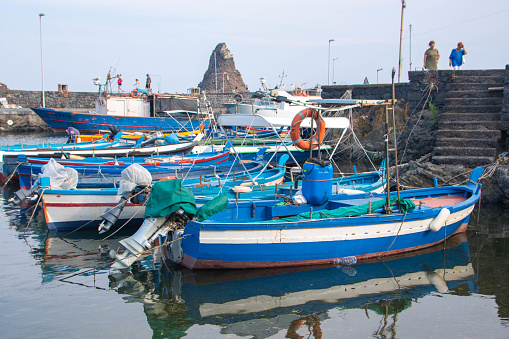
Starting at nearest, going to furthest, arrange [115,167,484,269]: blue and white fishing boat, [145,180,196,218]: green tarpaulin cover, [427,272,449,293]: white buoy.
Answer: [427,272,449,293]: white buoy
[115,167,484,269]: blue and white fishing boat
[145,180,196,218]: green tarpaulin cover

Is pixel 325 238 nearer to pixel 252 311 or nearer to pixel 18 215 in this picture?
pixel 252 311

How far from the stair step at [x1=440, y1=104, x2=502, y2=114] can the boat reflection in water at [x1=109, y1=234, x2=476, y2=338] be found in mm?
7700

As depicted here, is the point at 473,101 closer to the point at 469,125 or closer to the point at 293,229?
the point at 469,125

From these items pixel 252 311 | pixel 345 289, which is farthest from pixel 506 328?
pixel 252 311

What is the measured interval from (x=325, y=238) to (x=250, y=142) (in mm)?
14876

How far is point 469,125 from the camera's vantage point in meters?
14.7

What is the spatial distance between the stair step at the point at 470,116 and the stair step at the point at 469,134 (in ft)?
2.16

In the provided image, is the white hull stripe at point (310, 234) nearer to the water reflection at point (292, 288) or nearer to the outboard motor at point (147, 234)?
the water reflection at point (292, 288)

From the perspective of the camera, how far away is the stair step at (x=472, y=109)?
15.0 metres

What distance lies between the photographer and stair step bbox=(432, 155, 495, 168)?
13.5m

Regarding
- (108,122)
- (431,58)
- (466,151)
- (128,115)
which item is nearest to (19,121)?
(128,115)

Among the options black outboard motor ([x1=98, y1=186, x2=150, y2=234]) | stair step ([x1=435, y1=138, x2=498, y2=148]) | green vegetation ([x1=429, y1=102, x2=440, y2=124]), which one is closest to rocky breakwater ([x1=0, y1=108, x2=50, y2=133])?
black outboard motor ([x1=98, y1=186, x2=150, y2=234])

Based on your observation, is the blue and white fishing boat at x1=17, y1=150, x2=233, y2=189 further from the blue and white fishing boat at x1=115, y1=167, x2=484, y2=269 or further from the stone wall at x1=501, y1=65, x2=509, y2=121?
the stone wall at x1=501, y1=65, x2=509, y2=121

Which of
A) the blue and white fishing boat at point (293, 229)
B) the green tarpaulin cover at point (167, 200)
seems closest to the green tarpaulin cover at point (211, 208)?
the blue and white fishing boat at point (293, 229)
